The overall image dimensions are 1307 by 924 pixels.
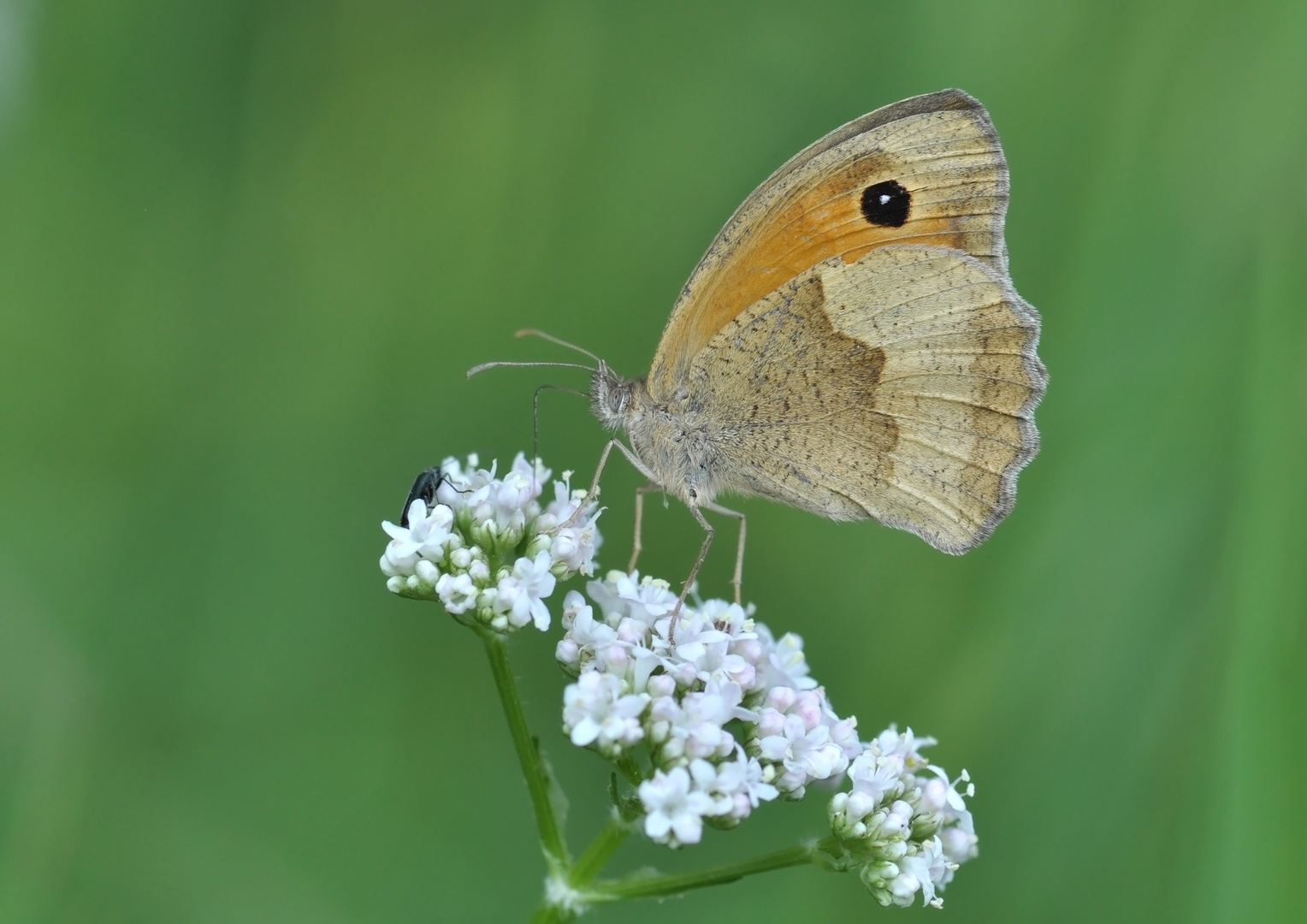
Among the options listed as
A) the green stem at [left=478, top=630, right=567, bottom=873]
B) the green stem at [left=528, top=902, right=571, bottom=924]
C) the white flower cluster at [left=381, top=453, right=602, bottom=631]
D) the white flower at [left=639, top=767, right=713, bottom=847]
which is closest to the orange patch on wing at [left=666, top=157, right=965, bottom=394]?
the white flower cluster at [left=381, top=453, right=602, bottom=631]

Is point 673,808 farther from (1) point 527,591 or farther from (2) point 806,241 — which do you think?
(2) point 806,241

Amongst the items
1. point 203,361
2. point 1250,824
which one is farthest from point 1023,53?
point 203,361

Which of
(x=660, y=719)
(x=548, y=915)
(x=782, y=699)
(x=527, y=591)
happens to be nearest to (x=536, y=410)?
(x=527, y=591)

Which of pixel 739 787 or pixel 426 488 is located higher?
pixel 426 488

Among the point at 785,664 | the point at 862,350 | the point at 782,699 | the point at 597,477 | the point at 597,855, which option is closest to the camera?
the point at 597,855

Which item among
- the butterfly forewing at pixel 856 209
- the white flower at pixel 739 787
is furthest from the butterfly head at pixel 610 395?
the white flower at pixel 739 787
